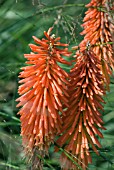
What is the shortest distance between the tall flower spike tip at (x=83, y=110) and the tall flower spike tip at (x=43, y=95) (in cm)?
8

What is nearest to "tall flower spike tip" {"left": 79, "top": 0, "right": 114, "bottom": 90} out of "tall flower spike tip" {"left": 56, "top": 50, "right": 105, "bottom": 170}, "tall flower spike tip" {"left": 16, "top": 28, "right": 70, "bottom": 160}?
"tall flower spike tip" {"left": 56, "top": 50, "right": 105, "bottom": 170}

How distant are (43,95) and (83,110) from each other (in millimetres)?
265

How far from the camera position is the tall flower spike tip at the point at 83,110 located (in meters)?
2.64

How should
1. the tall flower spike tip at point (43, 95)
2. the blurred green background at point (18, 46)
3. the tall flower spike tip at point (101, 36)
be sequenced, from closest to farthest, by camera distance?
the tall flower spike tip at point (43, 95), the tall flower spike tip at point (101, 36), the blurred green background at point (18, 46)

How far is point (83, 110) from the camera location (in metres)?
2.71

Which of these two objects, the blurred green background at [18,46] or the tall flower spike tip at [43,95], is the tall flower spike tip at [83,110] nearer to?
the tall flower spike tip at [43,95]

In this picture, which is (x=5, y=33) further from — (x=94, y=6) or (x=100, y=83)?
(x=100, y=83)

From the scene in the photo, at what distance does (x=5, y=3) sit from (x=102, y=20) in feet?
4.66

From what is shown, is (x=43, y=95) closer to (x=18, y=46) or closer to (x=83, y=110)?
(x=83, y=110)

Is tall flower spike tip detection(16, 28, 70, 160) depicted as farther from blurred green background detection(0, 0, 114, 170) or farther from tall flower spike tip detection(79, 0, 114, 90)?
blurred green background detection(0, 0, 114, 170)

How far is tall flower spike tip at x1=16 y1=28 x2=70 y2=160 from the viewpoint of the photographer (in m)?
2.56

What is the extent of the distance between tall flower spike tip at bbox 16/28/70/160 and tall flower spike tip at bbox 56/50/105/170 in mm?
83

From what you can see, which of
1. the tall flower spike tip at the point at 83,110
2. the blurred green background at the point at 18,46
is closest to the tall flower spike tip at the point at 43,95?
the tall flower spike tip at the point at 83,110

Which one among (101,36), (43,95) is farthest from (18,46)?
(43,95)
